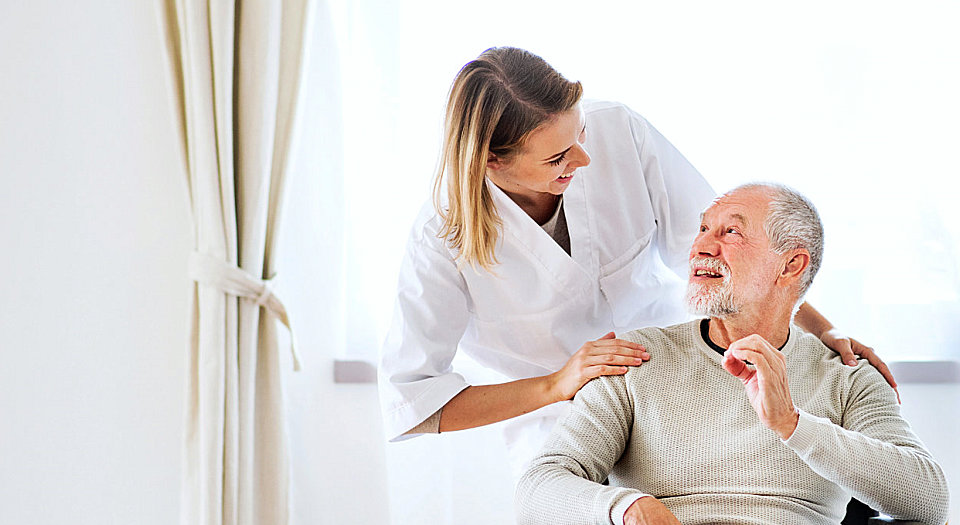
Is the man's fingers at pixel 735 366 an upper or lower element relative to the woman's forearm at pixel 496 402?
upper

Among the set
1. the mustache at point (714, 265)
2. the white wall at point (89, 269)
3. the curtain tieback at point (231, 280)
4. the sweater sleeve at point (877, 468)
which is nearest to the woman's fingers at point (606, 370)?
the mustache at point (714, 265)

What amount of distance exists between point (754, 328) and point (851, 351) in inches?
7.4

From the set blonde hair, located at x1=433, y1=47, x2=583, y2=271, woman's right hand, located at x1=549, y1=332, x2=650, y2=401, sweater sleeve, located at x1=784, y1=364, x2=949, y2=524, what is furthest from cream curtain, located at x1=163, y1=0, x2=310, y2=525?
sweater sleeve, located at x1=784, y1=364, x2=949, y2=524

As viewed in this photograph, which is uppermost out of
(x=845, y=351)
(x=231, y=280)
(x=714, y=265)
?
(x=714, y=265)

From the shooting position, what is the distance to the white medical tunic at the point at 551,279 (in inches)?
71.7

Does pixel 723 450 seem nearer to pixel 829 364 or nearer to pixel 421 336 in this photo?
pixel 829 364

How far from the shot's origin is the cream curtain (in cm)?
214

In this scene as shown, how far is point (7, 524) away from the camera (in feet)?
7.79

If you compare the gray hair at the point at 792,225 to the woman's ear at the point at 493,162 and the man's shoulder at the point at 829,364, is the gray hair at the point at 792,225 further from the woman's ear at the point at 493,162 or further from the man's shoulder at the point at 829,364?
the woman's ear at the point at 493,162

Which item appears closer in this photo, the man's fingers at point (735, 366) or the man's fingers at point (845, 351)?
the man's fingers at point (735, 366)

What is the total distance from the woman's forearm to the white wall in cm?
104

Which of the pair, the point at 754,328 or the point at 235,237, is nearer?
the point at 754,328

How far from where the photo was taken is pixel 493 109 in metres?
1.58

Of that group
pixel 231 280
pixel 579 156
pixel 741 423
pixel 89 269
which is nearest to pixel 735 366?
pixel 741 423
